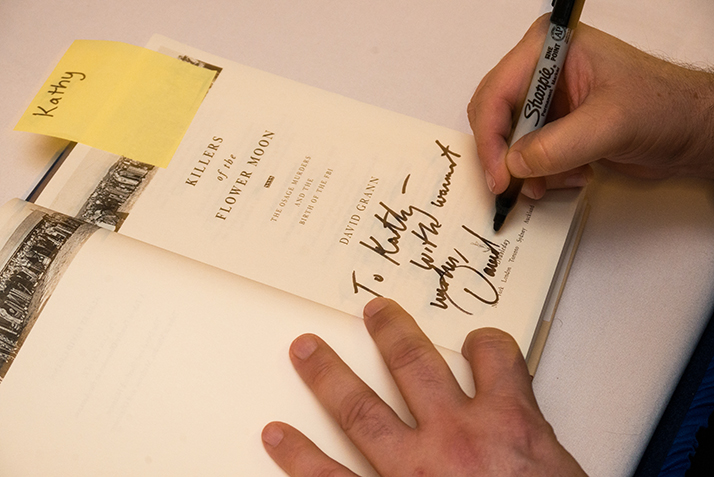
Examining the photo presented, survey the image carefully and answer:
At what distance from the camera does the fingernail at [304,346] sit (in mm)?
467

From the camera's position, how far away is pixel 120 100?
1.98 feet

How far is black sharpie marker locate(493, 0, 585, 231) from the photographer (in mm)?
510

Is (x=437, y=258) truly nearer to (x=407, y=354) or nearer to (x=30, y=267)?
(x=407, y=354)

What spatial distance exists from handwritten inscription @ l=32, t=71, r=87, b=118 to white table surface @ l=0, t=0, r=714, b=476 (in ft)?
0.11

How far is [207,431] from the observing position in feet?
1.47

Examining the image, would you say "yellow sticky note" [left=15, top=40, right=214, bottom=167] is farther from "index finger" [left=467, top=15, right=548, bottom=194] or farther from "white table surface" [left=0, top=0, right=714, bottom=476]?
"index finger" [left=467, top=15, right=548, bottom=194]

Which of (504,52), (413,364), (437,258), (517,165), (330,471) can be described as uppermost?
(504,52)

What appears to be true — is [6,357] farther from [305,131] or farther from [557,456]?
[557,456]

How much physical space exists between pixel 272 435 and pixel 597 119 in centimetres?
41

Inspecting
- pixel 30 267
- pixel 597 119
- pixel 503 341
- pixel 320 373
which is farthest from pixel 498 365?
pixel 30 267
